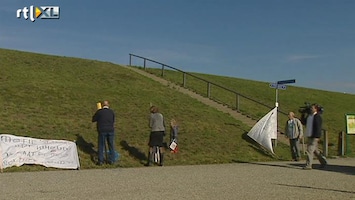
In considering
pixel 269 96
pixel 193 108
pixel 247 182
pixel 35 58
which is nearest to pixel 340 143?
pixel 193 108

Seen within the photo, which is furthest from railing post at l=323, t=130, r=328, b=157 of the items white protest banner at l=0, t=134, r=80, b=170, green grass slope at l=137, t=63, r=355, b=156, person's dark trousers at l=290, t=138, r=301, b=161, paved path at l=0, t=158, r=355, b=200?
white protest banner at l=0, t=134, r=80, b=170

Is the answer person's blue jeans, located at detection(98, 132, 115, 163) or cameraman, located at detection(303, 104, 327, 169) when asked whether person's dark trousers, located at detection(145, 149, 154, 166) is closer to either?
person's blue jeans, located at detection(98, 132, 115, 163)

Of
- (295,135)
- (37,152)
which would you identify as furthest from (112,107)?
(37,152)

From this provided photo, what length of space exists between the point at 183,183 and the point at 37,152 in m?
5.07

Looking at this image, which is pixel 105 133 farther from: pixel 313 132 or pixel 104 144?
pixel 313 132

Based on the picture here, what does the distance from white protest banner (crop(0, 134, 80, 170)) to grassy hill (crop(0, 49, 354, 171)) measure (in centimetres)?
35

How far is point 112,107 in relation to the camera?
23859 millimetres

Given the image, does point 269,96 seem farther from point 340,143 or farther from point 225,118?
point 340,143

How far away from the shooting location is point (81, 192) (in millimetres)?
10461

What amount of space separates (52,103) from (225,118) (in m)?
7.39

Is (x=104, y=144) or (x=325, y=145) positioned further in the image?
(x=325, y=145)

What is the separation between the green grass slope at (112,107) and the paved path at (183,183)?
204cm

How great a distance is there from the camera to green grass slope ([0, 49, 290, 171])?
1780 cm

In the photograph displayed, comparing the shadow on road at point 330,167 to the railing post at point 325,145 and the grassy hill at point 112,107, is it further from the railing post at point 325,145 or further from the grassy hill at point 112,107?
the railing post at point 325,145
